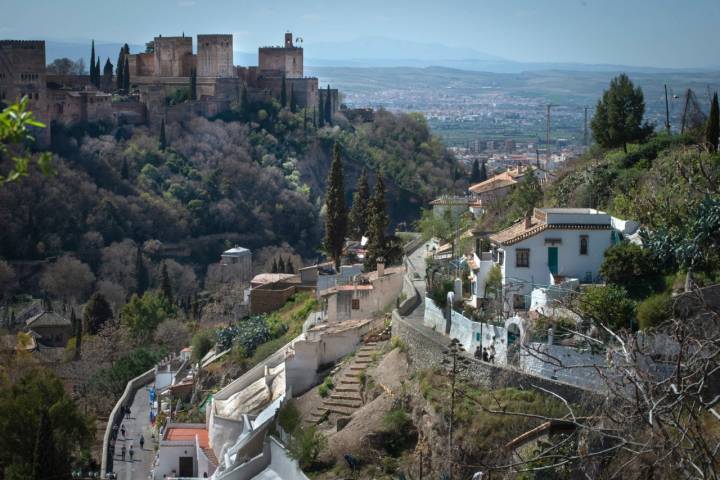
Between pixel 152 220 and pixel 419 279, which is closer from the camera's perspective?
pixel 419 279

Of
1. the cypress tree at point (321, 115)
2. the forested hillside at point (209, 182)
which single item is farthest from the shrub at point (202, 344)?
the cypress tree at point (321, 115)

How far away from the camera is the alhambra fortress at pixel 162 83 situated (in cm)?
6259

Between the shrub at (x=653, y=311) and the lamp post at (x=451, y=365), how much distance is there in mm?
2299

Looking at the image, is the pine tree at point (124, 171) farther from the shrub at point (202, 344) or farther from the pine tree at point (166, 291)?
the shrub at point (202, 344)

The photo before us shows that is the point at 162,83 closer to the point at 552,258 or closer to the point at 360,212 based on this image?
the point at 360,212

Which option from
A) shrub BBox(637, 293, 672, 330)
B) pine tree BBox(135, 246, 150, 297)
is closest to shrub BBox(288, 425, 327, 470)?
shrub BBox(637, 293, 672, 330)

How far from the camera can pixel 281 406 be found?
20.3m

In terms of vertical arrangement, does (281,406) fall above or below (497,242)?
below

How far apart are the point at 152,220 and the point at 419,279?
3574cm

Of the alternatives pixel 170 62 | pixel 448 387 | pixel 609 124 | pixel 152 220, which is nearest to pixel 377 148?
pixel 170 62

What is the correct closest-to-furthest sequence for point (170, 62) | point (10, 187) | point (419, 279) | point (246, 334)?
1. point (419, 279)
2. point (246, 334)
3. point (10, 187)
4. point (170, 62)

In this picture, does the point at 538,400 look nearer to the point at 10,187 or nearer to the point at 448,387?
the point at 448,387

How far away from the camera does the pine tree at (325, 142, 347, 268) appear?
31.3m

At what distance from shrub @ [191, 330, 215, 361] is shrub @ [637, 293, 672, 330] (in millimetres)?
15153
